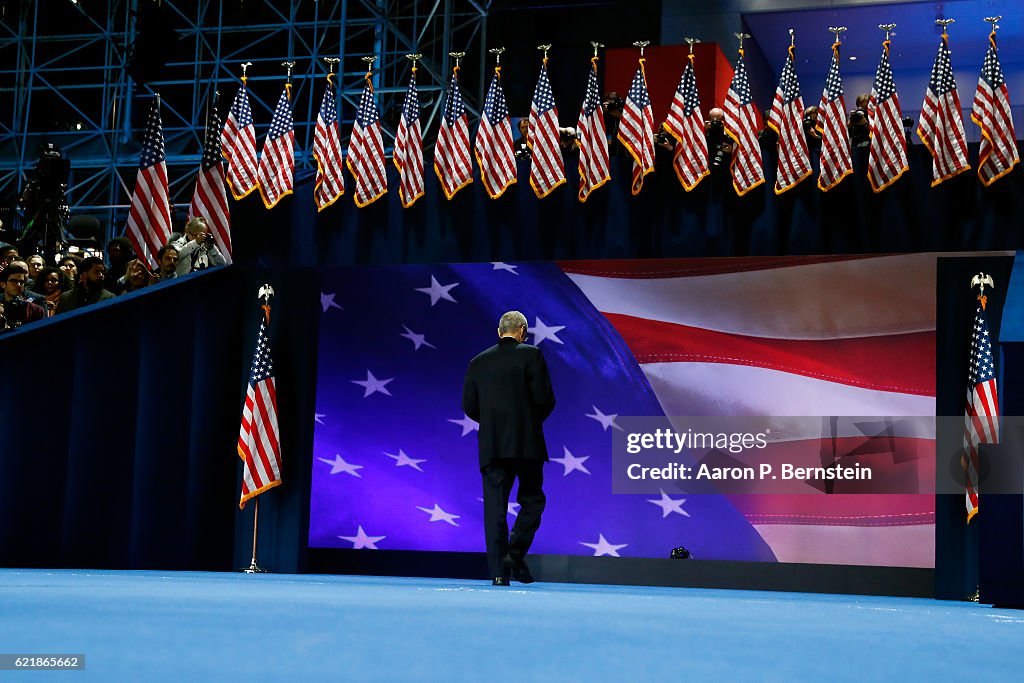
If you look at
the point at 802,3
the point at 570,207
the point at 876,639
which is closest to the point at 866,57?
the point at 802,3

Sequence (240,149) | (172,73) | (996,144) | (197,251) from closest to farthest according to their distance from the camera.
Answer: (996,144) < (197,251) < (240,149) < (172,73)

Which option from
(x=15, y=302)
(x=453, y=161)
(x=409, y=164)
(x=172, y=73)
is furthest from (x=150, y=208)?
(x=172, y=73)

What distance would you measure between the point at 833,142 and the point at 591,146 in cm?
189

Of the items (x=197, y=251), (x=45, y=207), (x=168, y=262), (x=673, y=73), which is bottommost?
(x=168, y=262)

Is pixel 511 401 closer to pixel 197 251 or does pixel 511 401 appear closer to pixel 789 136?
pixel 789 136

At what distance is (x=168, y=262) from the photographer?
11.6 meters

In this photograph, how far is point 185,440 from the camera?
36.6 feet

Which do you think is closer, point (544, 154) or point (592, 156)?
point (592, 156)

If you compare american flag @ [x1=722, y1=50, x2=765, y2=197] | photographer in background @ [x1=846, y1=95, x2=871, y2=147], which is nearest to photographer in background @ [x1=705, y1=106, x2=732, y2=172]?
american flag @ [x1=722, y1=50, x2=765, y2=197]

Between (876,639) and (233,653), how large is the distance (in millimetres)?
2356

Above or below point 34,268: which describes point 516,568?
below

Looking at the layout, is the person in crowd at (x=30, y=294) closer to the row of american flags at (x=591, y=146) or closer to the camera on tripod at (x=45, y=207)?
the row of american flags at (x=591, y=146)

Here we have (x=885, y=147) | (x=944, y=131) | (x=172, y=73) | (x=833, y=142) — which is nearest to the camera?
(x=944, y=131)

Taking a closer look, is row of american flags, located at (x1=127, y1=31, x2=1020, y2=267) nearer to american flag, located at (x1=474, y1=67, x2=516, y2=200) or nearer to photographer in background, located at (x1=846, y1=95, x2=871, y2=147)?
american flag, located at (x1=474, y1=67, x2=516, y2=200)
